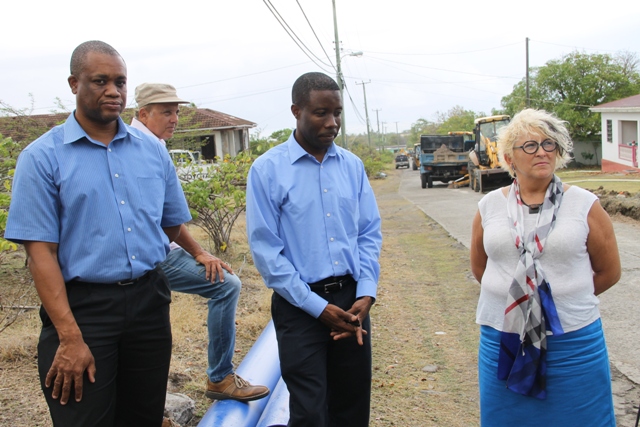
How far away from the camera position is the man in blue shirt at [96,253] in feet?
7.68

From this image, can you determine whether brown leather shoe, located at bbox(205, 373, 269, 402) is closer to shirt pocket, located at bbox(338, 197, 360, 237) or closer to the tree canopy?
shirt pocket, located at bbox(338, 197, 360, 237)

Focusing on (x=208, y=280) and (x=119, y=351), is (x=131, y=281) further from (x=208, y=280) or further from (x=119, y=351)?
(x=208, y=280)

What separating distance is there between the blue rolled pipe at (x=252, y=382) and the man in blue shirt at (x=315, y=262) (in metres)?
0.72

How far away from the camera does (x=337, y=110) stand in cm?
296

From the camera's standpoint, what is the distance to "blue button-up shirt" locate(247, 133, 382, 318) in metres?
2.78

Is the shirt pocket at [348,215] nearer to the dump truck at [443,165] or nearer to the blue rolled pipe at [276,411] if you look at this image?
the blue rolled pipe at [276,411]

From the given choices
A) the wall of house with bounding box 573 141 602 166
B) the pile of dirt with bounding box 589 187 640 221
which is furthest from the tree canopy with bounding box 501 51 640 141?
the pile of dirt with bounding box 589 187 640 221

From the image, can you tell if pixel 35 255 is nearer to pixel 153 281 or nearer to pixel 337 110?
pixel 153 281

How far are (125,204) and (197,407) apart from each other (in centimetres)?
192

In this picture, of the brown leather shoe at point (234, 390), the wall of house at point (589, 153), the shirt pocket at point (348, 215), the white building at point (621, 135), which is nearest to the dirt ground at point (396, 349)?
the brown leather shoe at point (234, 390)

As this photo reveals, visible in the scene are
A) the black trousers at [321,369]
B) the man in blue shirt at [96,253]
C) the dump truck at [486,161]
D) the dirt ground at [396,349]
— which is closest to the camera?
the man in blue shirt at [96,253]

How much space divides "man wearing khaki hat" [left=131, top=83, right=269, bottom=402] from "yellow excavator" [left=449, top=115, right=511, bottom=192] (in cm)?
1925

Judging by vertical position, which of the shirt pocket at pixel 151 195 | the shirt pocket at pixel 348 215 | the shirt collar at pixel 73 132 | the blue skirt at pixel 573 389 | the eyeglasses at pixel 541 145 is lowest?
the blue skirt at pixel 573 389

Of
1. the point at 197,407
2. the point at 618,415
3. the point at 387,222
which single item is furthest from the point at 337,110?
the point at 387,222
